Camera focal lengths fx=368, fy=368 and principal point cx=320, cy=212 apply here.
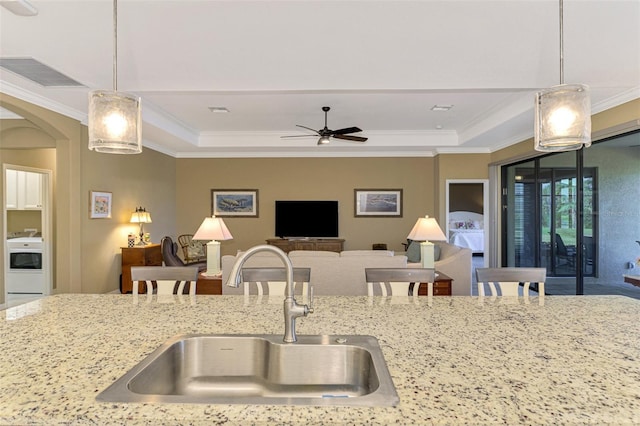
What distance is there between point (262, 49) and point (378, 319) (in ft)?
7.69

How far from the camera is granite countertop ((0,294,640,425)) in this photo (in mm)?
814

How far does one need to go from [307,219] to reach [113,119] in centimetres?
590

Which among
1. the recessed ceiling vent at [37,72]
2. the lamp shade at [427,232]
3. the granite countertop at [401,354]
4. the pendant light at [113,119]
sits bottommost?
the granite countertop at [401,354]

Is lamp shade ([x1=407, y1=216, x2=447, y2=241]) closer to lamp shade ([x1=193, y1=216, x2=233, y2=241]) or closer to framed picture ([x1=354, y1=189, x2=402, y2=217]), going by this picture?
lamp shade ([x1=193, y1=216, x2=233, y2=241])

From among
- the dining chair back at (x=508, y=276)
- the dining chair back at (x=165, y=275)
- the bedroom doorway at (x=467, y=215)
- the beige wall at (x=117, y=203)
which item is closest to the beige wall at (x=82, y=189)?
the beige wall at (x=117, y=203)

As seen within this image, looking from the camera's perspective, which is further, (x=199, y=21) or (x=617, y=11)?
(x=199, y=21)

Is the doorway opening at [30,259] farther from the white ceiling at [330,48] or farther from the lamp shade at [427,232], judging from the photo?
the lamp shade at [427,232]

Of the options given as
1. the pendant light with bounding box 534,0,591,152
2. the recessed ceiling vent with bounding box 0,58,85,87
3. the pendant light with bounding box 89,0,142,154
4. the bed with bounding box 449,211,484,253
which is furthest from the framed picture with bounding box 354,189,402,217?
the pendant light with bounding box 89,0,142,154

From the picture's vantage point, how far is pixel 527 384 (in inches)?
37.3

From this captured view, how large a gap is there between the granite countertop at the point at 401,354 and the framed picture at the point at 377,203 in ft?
18.7

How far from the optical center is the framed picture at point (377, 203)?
757 cm

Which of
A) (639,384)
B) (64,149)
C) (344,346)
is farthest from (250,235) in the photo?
(639,384)

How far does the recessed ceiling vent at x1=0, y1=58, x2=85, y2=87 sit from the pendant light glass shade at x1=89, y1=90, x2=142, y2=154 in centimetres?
207

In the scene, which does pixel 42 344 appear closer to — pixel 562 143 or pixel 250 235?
pixel 562 143
